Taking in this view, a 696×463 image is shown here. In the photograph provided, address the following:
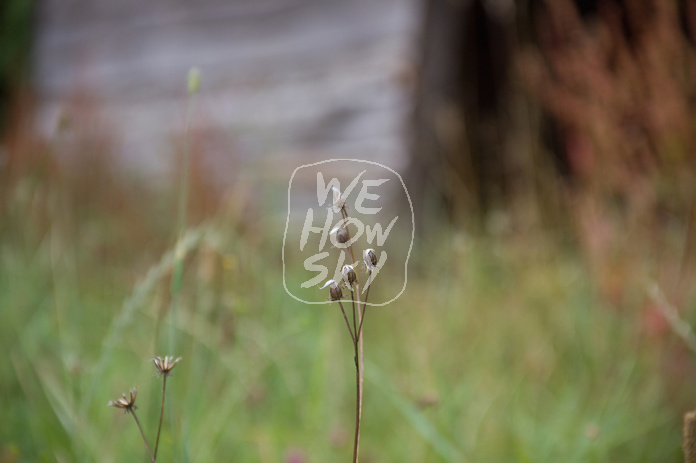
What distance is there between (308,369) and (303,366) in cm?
2

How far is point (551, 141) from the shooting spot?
4.31 m

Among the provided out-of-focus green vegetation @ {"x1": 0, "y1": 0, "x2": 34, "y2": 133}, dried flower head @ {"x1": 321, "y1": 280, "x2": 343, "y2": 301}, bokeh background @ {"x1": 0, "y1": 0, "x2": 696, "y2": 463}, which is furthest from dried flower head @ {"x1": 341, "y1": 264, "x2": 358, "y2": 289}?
out-of-focus green vegetation @ {"x1": 0, "y1": 0, "x2": 34, "y2": 133}

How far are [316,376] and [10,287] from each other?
79 centimetres

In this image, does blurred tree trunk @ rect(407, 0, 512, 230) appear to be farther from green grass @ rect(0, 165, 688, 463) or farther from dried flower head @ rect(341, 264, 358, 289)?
dried flower head @ rect(341, 264, 358, 289)

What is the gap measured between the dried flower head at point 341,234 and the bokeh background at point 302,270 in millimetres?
220

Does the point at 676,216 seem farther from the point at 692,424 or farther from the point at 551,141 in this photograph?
the point at 551,141

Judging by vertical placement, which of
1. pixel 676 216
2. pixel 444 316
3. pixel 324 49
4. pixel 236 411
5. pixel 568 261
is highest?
pixel 324 49

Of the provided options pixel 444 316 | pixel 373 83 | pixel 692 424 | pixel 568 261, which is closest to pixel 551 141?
pixel 373 83

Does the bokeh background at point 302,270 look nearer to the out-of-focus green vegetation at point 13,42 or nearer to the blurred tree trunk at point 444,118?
the blurred tree trunk at point 444,118

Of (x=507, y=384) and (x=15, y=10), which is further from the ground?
(x=15, y=10)

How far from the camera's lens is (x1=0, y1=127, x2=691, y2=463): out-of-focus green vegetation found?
87 cm

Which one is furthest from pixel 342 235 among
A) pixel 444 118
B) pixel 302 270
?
pixel 444 118

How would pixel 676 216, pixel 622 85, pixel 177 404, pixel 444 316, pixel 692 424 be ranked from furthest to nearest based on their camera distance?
pixel 676 216 → pixel 622 85 → pixel 444 316 → pixel 177 404 → pixel 692 424

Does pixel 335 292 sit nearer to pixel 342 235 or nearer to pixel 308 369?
pixel 342 235
